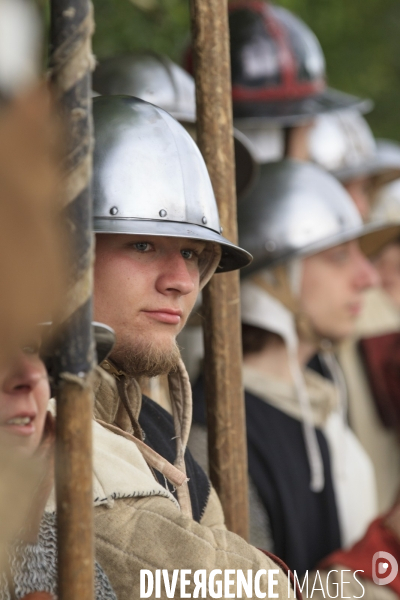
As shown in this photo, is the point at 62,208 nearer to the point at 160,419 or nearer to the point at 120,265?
the point at 120,265

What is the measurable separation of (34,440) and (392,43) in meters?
6.82

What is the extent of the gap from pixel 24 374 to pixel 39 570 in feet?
1.07

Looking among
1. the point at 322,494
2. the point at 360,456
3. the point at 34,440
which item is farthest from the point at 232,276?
the point at 360,456

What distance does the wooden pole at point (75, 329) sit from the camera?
4.58 feet

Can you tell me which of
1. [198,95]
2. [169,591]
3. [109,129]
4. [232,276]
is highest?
[198,95]

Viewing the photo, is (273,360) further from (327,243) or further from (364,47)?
(364,47)

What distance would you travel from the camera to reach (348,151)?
→ 228 inches


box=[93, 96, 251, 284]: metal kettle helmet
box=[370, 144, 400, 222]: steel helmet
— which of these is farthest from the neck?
box=[370, 144, 400, 222]: steel helmet

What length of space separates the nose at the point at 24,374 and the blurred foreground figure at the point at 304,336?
7.38ft

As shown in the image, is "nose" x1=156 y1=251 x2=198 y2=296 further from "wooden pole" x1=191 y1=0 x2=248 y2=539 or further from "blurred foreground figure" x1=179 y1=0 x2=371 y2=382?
"blurred foreground figure" x1=179 y1=0 x2=371 y2=382

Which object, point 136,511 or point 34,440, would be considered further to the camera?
point 136,511

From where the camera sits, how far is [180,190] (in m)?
2.12

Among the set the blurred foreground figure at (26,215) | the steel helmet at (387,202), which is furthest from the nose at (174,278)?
the steel helmet at (387,202)

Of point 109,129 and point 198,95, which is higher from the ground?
point 198,95
